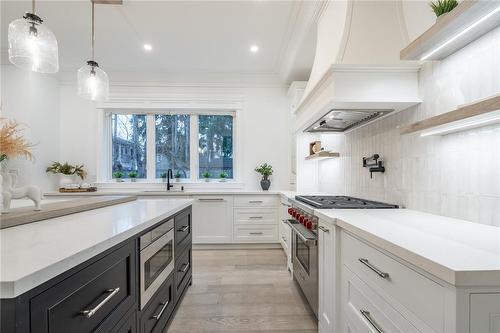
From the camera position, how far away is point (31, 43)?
1562 mm

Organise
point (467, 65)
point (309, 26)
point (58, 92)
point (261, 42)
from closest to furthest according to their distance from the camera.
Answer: point (467, 65) → point (309, 26) → point (261, 42) → point (58, 92)

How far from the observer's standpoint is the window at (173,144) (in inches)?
174

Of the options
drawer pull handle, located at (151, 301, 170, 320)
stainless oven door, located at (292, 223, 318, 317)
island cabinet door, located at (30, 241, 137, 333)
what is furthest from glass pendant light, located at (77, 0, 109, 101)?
stainless oven door, located at (292, 223, 318, 317)

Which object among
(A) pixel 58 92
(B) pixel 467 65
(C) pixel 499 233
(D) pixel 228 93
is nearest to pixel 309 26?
(B) pixel 467 65

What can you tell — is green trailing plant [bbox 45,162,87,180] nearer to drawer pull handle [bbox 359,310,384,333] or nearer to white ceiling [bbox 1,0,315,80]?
white ceiling [bbox 1,0,315,80]

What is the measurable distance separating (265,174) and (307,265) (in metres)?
2.20

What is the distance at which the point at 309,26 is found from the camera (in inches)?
103

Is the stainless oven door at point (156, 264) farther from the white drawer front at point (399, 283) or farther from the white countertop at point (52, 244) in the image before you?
the white drawer front at point (399, 283)

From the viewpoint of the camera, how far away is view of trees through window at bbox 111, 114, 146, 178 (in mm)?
4434

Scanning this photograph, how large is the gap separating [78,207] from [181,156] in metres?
2.92

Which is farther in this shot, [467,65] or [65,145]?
[65,145]

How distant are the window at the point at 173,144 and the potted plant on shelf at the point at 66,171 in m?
0.48

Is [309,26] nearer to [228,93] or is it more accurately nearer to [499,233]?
[228,93]

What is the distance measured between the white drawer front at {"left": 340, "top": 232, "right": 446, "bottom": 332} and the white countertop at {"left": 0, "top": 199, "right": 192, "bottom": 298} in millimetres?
1048
